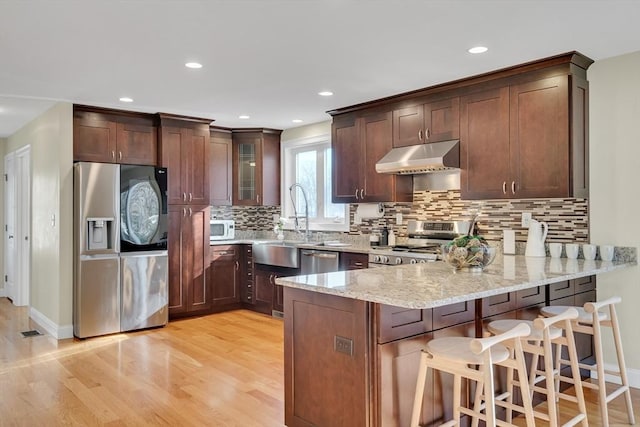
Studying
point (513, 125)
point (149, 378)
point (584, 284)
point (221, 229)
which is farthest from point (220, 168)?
point (584, 284)

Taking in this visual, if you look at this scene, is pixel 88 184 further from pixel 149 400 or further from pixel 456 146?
pixel 456 146

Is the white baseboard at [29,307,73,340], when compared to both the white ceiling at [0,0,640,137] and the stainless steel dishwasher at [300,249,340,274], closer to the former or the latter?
the white ceiling at [0,0,640,137]

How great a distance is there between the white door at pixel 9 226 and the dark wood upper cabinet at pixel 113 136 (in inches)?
98.3

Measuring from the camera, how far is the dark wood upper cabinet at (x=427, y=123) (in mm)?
4215

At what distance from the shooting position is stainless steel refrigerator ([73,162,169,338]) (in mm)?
4820

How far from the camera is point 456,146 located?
4.16 m

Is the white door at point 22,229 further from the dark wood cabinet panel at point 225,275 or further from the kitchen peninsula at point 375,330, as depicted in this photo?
the kitchen peninsula at point 375,330

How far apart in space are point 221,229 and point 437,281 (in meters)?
4.31

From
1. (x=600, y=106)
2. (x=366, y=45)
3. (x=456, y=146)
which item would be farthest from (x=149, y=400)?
(x=600, y=106)

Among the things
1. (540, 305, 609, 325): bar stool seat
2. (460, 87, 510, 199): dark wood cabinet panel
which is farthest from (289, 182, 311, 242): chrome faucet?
(540, 305, 609, 325): bar stool seat

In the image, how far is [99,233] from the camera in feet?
16.0

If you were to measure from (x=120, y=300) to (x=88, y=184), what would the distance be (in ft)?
4.07

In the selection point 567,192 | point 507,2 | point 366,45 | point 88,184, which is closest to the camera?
point 507,2

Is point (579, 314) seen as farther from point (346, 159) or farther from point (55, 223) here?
point (55, 223)
